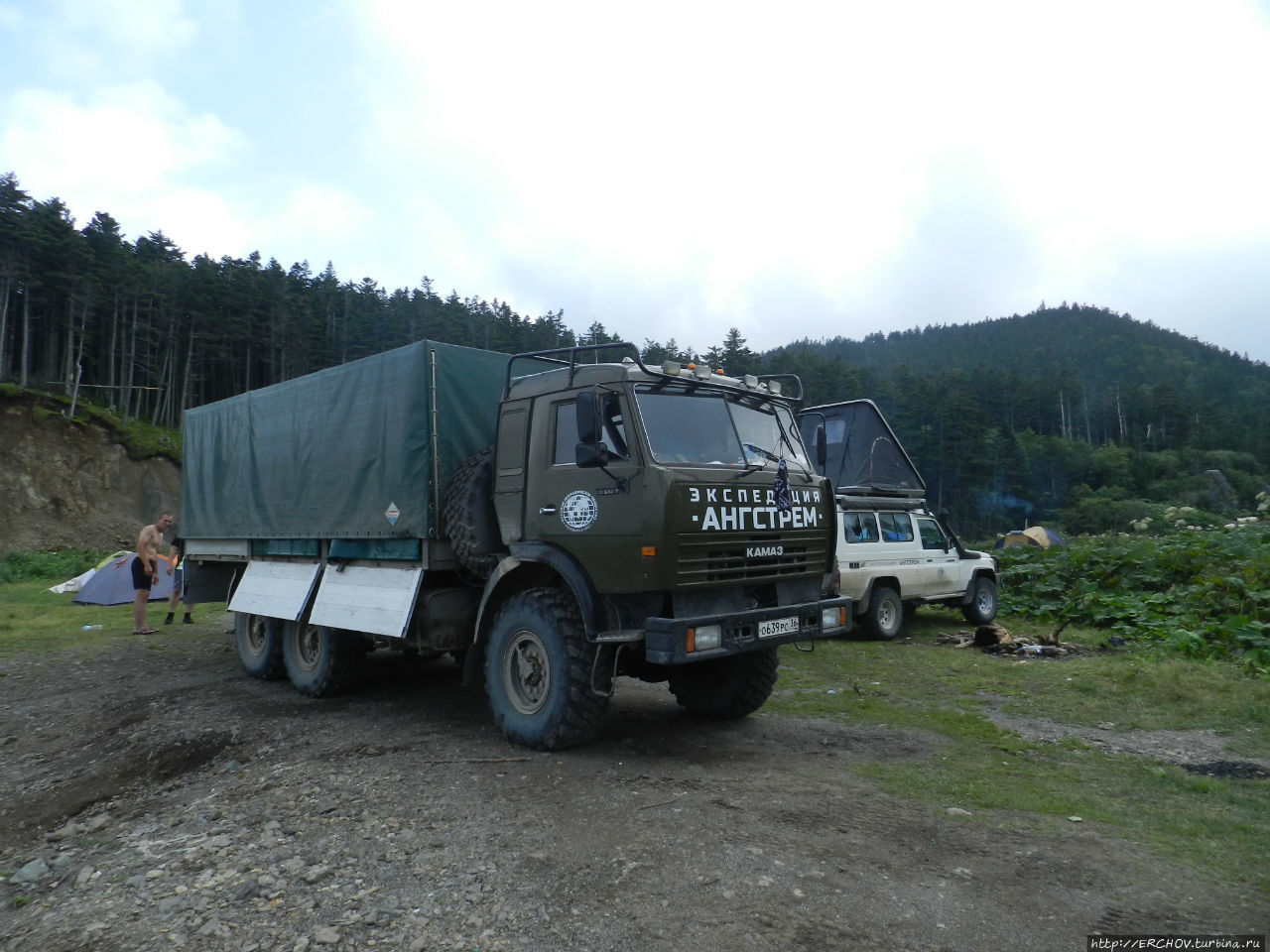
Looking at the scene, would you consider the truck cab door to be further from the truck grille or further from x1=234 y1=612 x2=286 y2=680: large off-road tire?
x1=234 y1=612 x2=286 y2=680: large off-road tire

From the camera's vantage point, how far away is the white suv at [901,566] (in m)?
11.1

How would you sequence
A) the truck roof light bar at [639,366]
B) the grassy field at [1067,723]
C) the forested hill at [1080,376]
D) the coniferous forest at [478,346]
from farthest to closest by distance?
1. the forested hill at [1080,376]
2. the coniferous forest at [478,346]
3. the truck roof light bar at [639,366]
4. the grassy field at [1067,723]

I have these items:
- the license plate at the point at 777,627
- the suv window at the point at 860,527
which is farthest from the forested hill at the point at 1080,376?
the license plate at the point at 777,627

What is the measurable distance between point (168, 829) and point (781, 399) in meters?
5.14

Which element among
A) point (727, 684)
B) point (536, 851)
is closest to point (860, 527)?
point (727, 684)

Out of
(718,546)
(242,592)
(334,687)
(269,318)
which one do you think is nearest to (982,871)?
(718,546)

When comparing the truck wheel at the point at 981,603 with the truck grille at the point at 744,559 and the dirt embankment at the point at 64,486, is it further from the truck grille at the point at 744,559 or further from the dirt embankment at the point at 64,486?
the dirt embankment at the point at 64,486

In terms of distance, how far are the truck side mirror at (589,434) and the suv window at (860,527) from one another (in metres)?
6.62

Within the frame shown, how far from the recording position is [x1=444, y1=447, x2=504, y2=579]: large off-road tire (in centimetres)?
614

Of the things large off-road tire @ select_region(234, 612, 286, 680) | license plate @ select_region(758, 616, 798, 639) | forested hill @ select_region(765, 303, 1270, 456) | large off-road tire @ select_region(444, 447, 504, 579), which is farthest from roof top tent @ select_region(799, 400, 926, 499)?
forested hill @ select_region(765, 303, 1270, 456)

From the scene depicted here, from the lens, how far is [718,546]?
5.21 meters

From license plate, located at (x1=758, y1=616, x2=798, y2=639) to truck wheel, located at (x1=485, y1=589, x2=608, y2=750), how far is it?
3.79ft

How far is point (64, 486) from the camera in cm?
2861

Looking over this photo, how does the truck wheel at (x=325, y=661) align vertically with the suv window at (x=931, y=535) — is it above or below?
below
